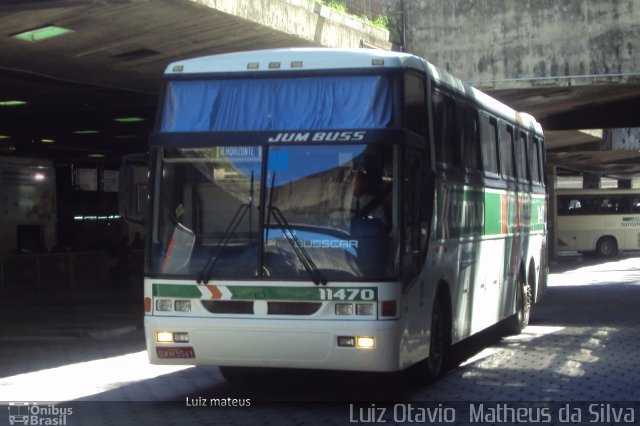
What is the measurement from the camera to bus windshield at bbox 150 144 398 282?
369 inches

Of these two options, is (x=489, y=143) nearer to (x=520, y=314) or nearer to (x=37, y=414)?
(x=520, y=314)

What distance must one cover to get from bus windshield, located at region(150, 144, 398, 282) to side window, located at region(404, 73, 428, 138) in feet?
1.89

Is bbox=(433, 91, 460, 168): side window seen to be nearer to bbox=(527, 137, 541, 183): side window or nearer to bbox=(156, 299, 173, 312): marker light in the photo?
bbox=(156, 299, 173, 312): marker light

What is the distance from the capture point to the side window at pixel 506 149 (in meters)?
14.9

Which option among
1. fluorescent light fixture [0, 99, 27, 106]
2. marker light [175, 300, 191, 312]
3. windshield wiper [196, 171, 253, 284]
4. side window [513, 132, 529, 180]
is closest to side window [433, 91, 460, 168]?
windshield wiper [196, 171, 253, 284]

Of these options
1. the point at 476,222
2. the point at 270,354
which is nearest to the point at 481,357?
the point at 476,222

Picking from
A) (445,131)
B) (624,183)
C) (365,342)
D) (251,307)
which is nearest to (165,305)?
(251,307)

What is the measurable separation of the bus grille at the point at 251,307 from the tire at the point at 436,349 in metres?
1.97

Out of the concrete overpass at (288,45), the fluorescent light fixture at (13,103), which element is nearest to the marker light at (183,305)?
the concrete overpass at (288,45)

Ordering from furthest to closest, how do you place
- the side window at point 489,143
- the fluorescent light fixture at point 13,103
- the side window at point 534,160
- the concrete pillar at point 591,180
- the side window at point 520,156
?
the concrete pillar at point 591,180 → the fluorescent light fixture at point 13,103 → the side window at point 534,160 → the side window at point 520,156 → the side window at point 489,143

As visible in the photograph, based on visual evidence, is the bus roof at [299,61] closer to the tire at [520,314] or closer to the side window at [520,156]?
the side window at [520,156]

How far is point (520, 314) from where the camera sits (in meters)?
16.9

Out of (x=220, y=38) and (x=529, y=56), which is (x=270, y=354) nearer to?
(x=220, y=38)

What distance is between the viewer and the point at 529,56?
874 inches
